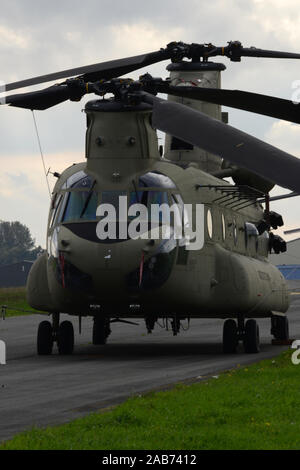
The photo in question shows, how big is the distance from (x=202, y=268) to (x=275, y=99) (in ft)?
21.0

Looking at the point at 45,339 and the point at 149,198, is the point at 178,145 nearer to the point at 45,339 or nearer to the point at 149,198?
the point at 149,198

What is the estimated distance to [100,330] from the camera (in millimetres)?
26312

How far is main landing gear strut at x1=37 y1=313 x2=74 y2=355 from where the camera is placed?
22.1m

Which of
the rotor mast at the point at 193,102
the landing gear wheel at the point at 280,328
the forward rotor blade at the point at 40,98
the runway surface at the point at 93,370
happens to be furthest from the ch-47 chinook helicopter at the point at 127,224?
the landing gear wheel at the point at 280,328

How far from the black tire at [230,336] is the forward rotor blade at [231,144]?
27.2 ft

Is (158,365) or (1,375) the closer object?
(1,375)

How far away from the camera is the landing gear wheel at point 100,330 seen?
26206 mm

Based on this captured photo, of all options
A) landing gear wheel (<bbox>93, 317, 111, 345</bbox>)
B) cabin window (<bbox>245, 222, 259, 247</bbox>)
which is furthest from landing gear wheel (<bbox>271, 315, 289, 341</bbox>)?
landing gear wheel (<bbox>93, 317, 111, 345</bbox>)

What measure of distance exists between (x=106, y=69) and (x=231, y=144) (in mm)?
7097

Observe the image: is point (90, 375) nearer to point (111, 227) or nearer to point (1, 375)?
point (1, 375)

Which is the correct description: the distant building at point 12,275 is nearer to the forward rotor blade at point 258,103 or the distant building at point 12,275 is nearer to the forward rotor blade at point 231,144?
the forward rotor blade at point 258,103

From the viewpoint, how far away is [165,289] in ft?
66.4
